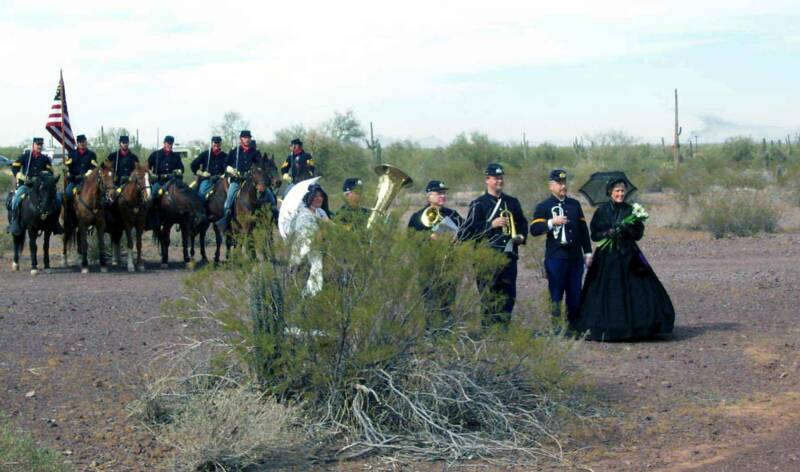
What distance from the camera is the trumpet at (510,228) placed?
12172 millimetres

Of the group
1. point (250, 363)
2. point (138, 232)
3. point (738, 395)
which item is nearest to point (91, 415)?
point (250, 363)

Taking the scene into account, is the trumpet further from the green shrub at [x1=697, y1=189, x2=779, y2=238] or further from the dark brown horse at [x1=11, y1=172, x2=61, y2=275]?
the green shrub at [x1=697, y1=189, x2=779, y2=238]

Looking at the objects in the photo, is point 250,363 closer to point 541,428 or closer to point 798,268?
point 541,428

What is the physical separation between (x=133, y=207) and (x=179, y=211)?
1.09m

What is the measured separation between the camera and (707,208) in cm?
2725

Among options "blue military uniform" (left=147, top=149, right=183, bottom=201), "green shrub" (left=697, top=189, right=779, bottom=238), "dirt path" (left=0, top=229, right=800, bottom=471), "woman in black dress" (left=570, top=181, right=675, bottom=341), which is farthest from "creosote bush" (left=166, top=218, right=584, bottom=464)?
"green shrub" (left=697, top=189, right=779, bottom=238)

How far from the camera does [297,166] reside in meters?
21.5

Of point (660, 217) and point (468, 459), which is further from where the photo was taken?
point (660, 217)

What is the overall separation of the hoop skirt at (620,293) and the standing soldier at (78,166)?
11.5 m

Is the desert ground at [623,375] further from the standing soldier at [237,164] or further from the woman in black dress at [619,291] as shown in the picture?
the standing soldier at [237,164]

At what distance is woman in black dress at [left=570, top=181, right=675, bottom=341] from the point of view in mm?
12961

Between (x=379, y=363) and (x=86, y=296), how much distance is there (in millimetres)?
9180

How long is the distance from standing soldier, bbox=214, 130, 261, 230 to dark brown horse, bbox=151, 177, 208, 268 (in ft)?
1.71

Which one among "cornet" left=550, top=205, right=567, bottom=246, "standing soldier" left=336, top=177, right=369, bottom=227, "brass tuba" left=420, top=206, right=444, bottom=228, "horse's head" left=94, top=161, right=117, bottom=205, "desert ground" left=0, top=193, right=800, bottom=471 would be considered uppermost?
"horse's head" left=94, top=161, right=117, bottom=205
